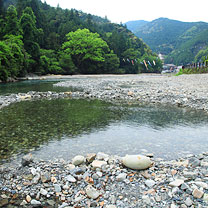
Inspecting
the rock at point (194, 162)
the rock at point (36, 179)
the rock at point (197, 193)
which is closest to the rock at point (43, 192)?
the rock at point (36, 179)

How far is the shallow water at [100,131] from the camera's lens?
6.45 meters

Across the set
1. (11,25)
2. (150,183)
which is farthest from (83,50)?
(150,183)

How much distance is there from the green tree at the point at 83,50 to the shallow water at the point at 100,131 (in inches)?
2296

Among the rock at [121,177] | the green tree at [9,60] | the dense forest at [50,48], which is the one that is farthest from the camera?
the dense forest at [50,48]

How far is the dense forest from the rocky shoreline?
3074 centimetres

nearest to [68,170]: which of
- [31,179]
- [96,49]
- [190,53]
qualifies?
[31,179]

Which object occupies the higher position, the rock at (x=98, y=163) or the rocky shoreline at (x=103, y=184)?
the rock at (x=98, y=163)

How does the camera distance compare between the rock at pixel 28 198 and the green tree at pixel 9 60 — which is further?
the green tree at pixel 9 60

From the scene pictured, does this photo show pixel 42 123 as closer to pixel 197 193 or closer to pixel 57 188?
pixel 57 188

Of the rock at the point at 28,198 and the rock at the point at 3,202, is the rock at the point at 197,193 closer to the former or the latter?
the rock at the point at 28,198

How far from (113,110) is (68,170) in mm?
7987

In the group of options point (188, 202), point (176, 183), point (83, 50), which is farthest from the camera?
point (83, 50)

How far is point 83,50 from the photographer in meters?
68.4

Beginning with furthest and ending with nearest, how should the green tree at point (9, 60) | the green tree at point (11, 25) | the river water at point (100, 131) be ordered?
the green tree at point (11, 25), the green tree at point (9, 60), the river water at point (100, 131)
